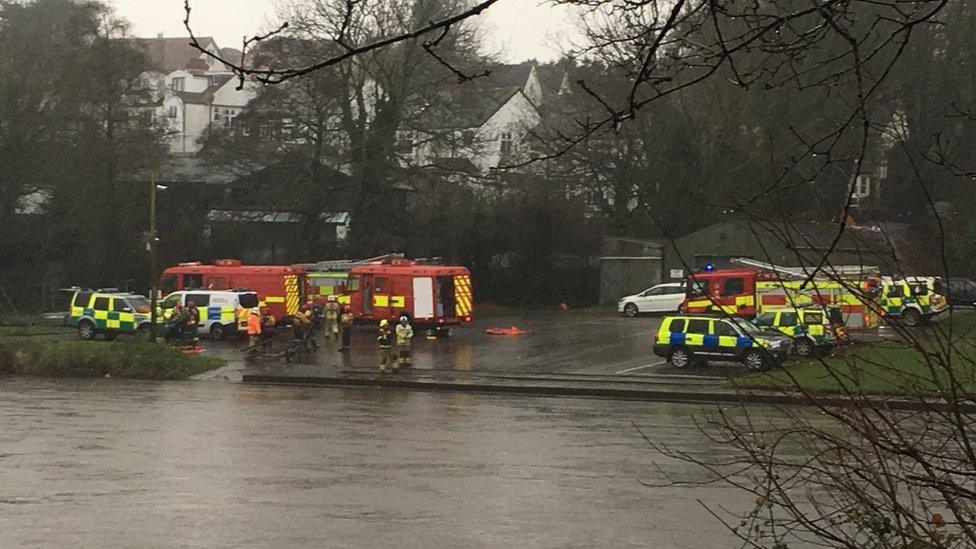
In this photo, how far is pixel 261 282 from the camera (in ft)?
155

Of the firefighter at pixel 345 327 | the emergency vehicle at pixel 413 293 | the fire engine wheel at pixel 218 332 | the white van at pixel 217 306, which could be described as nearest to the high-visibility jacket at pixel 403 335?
the firefighter at pixel 345 327

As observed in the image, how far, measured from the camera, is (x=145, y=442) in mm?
19703

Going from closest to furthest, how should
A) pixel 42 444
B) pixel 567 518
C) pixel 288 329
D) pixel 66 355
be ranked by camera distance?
1. pixel 567 518
2. pixel 42 444
3. pixel 66 355
4. pixel 288 329

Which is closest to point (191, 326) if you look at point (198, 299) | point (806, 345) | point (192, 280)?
point (198, 299)

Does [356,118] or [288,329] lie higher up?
[356,118]

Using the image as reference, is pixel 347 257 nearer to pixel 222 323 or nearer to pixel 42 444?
pixel 222 323

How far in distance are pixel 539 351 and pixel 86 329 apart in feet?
51.5

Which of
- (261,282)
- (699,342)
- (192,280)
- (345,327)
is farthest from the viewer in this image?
(192,280)

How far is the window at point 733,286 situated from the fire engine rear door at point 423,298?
382 inches

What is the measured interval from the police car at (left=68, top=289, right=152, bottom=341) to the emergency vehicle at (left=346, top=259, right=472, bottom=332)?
7.11 meters

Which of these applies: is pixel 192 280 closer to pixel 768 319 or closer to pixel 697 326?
pixel 768 319

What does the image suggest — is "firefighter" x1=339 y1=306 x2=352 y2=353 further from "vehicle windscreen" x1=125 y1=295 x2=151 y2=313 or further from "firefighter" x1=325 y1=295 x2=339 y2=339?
"vehicle windscreen" x1=125 y1=295 x2=151 y2=313

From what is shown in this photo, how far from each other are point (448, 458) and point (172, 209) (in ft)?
145

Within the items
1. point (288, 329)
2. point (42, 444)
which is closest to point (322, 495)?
point (42, 444)
